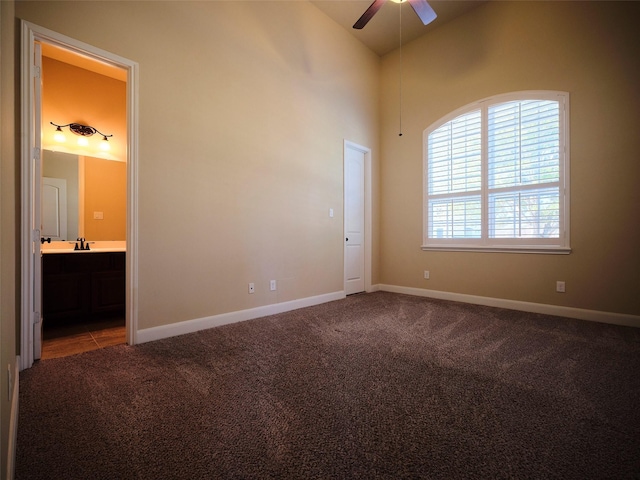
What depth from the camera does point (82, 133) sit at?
3646 mm

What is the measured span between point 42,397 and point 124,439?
2.59ft

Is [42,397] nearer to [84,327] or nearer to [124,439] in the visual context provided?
[124,439]

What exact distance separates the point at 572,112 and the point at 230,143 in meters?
3.82

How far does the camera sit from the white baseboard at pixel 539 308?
3021 mm

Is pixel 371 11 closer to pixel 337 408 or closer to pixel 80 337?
pixel 337 408

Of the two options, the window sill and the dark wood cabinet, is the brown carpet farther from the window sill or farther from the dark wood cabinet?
the dark wood cabinet

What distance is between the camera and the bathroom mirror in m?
3.48

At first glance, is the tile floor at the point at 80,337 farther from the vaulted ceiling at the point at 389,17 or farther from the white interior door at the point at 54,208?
the vaulted ceiling at the point at 389,17

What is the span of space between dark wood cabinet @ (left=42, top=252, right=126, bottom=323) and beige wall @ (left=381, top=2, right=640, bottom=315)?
13.4 feet

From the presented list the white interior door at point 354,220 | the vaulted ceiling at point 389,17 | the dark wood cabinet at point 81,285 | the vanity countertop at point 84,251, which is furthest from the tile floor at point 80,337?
the vaulted ceiling at point 389,17

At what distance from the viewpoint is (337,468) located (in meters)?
1.12

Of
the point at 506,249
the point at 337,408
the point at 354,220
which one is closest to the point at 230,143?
the point at 354,220

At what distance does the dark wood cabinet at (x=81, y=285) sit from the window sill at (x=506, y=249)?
4201mm

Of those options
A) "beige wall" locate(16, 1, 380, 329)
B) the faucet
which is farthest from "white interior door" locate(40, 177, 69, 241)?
"beige wall" locate(16, 1, 380, 329)
